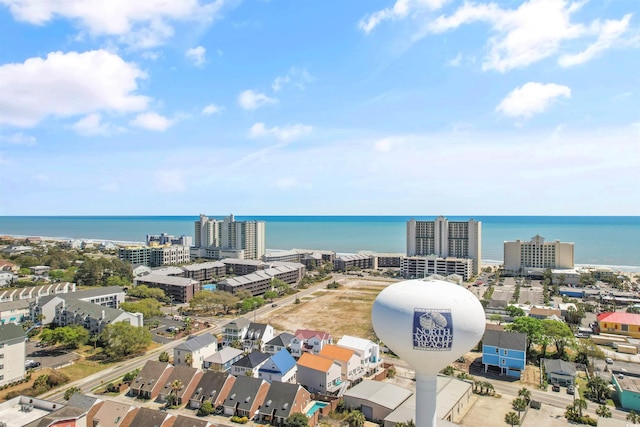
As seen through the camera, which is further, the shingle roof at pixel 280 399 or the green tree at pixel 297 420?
the shingle roof at pixel 280 399

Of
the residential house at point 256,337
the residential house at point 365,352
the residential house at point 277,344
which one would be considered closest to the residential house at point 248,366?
the residential house at point 277,344

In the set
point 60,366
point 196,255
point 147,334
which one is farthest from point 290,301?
point 196,255

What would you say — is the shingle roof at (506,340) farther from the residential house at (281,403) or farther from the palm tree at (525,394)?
the residential house at (281,403)

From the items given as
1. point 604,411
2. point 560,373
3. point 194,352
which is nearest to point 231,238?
point 194,352

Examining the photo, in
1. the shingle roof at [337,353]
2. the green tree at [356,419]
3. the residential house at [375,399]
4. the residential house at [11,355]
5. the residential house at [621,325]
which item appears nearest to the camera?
the green tree at [356,419]

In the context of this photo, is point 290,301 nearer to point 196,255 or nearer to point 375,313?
point 375,313

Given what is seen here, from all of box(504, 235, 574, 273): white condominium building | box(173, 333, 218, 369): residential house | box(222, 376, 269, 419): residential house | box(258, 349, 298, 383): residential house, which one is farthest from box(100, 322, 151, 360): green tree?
box(504, 235, 574, 273): white condominium building

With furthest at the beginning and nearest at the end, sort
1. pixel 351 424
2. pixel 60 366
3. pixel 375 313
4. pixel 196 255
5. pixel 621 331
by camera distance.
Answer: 1. pixel 196 255
2. pixel 621 331
3. pixel 60 366
4. pixel 351 424
5. pixel 375 313
